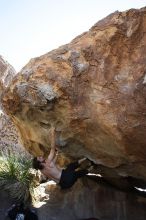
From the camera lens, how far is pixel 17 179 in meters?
10.3

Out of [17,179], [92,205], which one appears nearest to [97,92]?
[92,205]

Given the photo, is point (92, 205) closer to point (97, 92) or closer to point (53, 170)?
point (53, 170)

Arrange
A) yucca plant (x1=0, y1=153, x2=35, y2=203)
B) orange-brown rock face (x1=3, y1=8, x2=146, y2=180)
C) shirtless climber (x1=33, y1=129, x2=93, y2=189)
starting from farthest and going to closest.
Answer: yucca plant (x1=0, y1=153, x2=35, y2=203)
shirtless climber (x1=33, y1=129, x2=93, y2=189)
orange-brown rock face (x1=3, y1=8, x2=146, y2=180)

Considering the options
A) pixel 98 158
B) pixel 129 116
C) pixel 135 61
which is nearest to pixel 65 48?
pixel 135 61

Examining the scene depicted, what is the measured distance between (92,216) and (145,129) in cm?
322

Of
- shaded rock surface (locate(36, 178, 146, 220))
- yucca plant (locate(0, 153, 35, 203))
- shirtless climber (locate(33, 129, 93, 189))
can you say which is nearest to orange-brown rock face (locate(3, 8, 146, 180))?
shirtless climber (locate(33, 129, 93, 189))

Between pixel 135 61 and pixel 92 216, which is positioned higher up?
pixel 135 61

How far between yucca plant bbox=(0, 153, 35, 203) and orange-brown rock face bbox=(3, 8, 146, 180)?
2936mm

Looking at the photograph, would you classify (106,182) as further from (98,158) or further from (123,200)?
(98,158)

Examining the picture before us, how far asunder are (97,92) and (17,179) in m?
5.04

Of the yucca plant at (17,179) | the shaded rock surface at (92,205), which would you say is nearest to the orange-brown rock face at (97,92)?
the shaded rock surface at (92,205)

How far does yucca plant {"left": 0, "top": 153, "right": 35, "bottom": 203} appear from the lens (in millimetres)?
9570

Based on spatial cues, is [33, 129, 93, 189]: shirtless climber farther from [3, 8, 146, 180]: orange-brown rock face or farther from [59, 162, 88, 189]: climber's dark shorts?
[3, 8, 146, 180]: orange-brown rock face

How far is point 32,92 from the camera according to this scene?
6.71 metres
